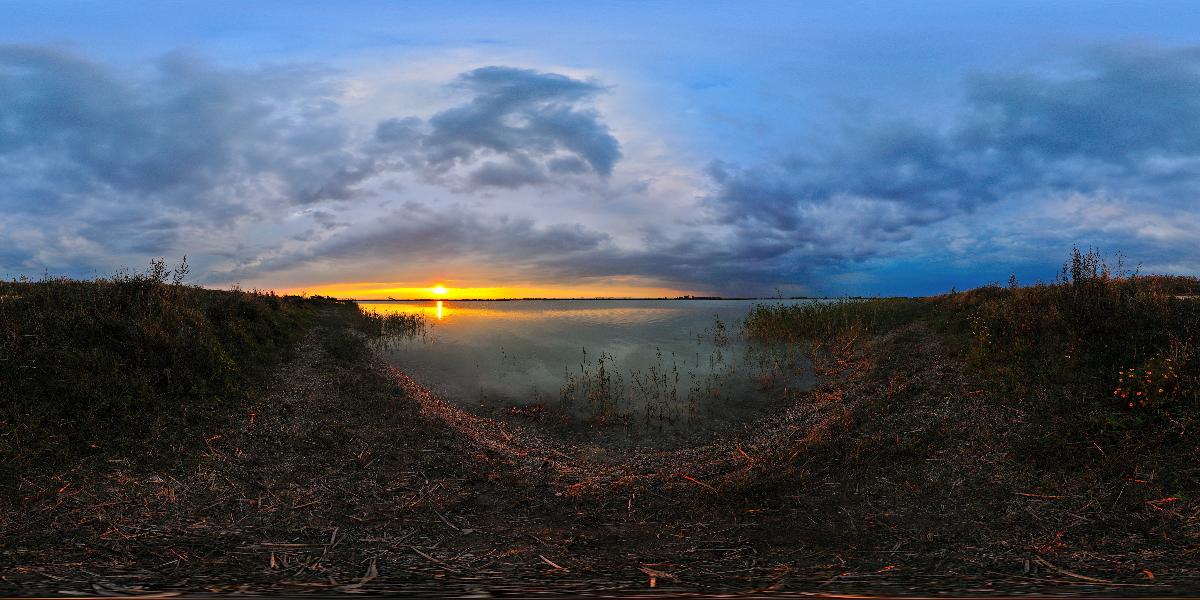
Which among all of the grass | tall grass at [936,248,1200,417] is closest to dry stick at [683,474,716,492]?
tall grass at [936,248,1200,417]

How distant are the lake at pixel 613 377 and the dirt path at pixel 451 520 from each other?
2.52 metres

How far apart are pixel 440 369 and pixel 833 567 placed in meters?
16.4

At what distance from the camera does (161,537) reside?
749cm

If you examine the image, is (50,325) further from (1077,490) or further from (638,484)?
(1077,490)

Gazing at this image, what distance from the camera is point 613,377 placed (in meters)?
18.5

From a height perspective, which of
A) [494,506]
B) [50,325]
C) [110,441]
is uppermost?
[50,325]

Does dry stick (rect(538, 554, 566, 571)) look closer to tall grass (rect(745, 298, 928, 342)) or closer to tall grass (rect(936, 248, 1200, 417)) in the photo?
tall grass (rect(936, 248, 1200, 417))

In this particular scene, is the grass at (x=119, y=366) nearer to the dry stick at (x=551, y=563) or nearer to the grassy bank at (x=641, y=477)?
the grassy bank at (x=641, y=477)

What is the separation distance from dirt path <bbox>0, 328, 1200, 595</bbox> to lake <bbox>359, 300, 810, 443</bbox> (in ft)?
8.28

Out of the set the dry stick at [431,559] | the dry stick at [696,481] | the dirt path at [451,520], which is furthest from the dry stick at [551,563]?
the dry stick at [696,481]

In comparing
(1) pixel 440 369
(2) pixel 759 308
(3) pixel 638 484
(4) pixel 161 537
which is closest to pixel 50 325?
(4) pixel 161 537

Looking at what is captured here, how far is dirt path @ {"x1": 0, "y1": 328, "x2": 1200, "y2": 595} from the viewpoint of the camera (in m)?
6.03

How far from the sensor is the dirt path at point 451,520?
6031mm

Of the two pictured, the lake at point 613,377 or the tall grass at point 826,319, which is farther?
the tall grass at point 826,319
